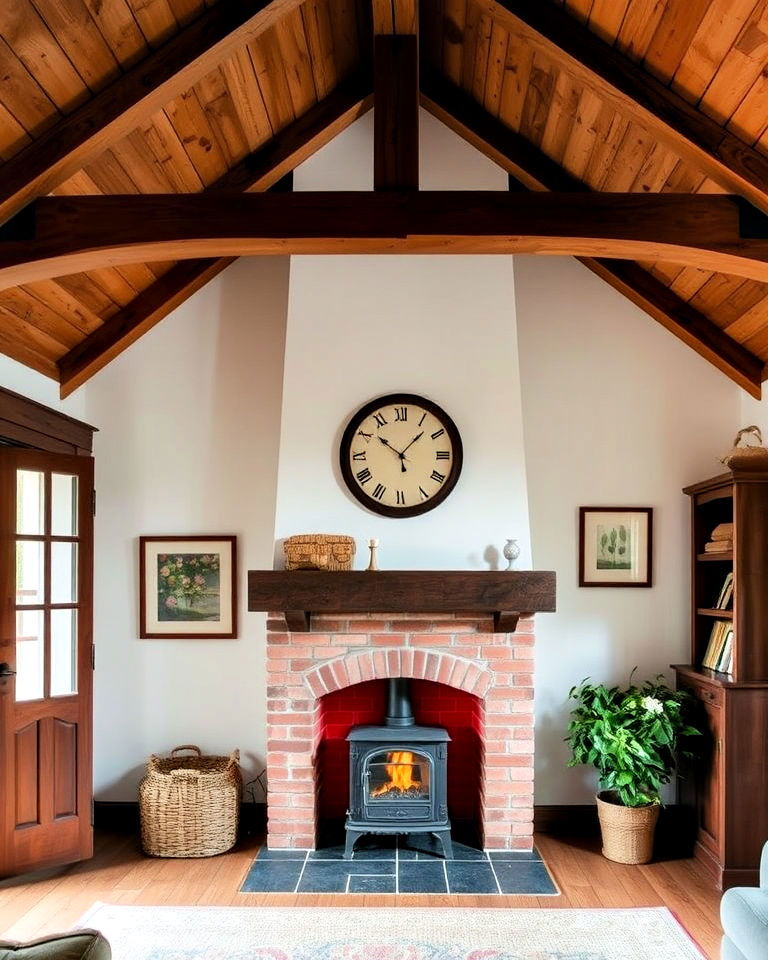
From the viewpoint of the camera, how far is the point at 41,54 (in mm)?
2967

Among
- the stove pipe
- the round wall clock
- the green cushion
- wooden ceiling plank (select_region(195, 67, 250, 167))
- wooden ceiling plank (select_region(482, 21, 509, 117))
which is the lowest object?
the stove pipe

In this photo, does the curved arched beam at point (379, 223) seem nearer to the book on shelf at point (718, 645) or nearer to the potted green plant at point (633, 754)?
the book on shelf at point (718, 645)

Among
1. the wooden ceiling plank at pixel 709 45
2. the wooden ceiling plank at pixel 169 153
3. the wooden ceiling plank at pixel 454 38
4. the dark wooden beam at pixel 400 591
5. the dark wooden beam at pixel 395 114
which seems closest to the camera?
the wooden ceiling plank at pixel 709 45

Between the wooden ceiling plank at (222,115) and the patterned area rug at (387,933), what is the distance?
3.44 meters

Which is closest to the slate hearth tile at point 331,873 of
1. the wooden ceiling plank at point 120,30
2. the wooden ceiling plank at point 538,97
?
the wooden ceiling plank at point 120,30

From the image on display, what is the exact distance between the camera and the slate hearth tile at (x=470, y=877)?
13.4ft

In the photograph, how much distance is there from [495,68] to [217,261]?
5.97ft

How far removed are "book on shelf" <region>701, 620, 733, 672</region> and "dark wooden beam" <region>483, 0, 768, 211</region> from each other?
2.20 meters

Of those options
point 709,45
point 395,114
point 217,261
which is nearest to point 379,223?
point 395,114

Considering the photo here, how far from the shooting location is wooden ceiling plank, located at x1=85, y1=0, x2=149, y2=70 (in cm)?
302

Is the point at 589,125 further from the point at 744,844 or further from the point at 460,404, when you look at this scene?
the point at 744,844

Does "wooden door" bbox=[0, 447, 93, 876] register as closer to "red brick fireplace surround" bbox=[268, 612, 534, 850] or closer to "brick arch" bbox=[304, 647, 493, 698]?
"red brick fireplace surround" bbox=[268, 612, 534, 850]

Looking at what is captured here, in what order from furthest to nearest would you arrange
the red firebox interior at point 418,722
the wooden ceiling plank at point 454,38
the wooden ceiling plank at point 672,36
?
the red firebox interior at point 418,722 → the wooden ceiling plank at point 454,38 → the wooden ceiling plank at point 672,36

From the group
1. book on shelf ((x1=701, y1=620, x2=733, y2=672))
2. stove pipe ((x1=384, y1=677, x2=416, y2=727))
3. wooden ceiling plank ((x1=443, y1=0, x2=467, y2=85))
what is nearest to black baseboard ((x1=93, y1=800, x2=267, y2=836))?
stove pipe ((x1=384, y1=677, x2=416, y2=727))
